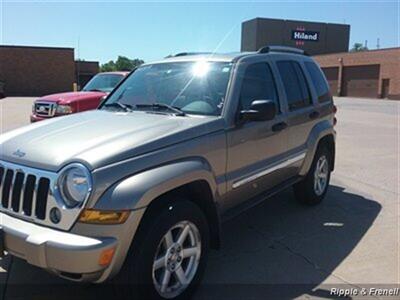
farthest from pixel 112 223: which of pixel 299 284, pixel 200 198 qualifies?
pixel 299 284

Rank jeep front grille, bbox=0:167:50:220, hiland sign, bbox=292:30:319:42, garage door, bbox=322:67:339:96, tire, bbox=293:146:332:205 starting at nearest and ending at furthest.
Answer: jeep front grille, bbox=0:167:50:220
tire, bbox=293:146:332:205
garage door, bbox=322:67:339:96
hiland sign, bbox=292:30:319:42

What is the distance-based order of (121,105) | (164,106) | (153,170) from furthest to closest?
(121,105) < (164,106) < (153,170)

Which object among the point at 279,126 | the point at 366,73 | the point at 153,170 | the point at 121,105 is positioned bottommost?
the point at 153,170

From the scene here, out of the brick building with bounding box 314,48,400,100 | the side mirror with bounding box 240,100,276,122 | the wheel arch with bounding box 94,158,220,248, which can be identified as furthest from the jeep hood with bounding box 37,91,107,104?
the brick building with bounding box 314,48,400,100

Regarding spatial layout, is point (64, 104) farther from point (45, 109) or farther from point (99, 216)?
point (99, 216)

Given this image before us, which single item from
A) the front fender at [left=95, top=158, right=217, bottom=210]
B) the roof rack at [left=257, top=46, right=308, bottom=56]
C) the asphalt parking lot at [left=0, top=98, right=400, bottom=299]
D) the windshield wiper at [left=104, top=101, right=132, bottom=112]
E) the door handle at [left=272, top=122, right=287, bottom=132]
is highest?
the roof rack at [left=257, top=46, right=308, bottom=56]

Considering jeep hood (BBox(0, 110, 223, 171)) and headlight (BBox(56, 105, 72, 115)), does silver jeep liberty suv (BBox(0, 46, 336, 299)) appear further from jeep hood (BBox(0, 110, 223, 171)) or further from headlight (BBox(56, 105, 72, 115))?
headlight (BBox(56, 105, 72, 115))

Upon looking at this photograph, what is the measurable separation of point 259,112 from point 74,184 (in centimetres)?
181

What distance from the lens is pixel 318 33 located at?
7475 cm

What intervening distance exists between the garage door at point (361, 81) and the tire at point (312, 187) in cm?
4263

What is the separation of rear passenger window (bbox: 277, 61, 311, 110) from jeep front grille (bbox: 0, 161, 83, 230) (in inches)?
121

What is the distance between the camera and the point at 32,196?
304cm

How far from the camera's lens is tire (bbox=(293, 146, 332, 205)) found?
19.2 ft

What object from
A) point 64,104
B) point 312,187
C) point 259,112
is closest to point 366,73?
point 64,104
